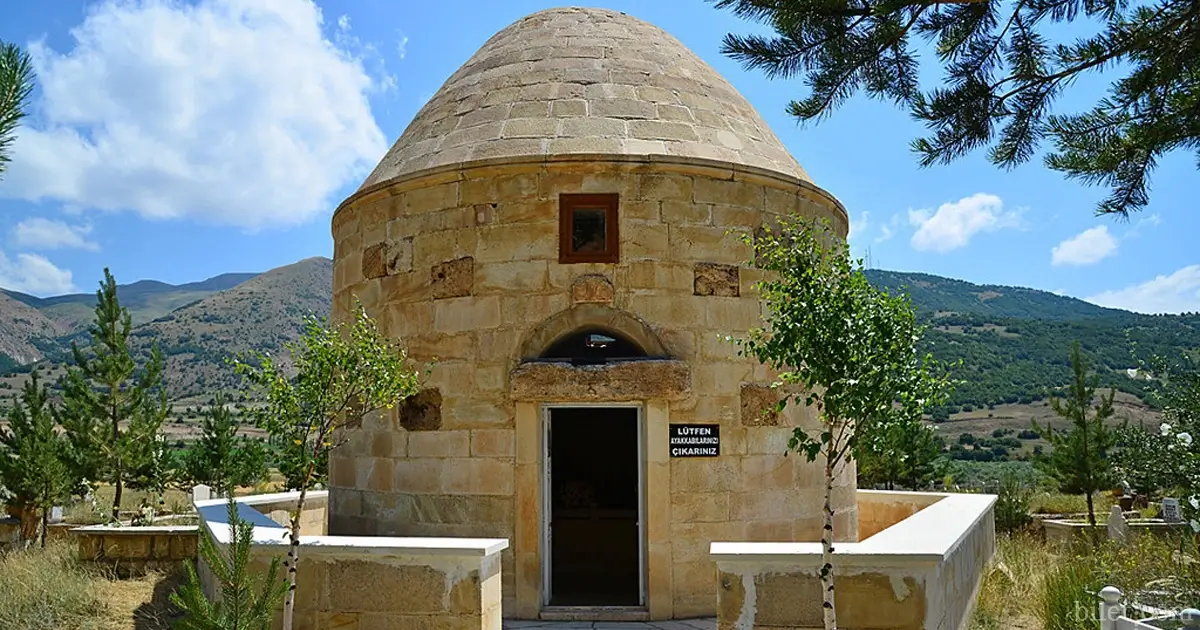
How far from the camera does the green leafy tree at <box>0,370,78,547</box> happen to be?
54.2 feet

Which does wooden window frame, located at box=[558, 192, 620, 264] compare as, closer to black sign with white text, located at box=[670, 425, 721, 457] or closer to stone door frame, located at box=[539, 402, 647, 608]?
stone door frame, located at box=[539, 402, 647, 608]

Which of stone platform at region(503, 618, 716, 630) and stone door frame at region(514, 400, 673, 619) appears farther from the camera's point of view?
stone door frame at region(514, 400, 673, 619)

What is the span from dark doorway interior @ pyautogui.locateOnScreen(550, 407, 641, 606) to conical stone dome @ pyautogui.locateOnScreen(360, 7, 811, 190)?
3596 mm

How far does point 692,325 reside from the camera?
26.7 feet

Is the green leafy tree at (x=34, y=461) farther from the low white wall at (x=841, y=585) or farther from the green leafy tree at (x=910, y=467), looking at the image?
the green leafy tree at (x=910, y=467)

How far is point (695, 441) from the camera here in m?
7.92

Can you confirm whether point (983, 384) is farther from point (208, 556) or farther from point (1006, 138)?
point (208, 556)

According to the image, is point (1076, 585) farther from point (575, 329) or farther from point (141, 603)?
point (141, 603)

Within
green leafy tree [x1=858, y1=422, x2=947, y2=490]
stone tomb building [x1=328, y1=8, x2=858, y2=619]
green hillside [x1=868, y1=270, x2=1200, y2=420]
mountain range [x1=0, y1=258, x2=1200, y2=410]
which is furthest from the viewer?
mountain range [x1=0, y1=258, x2=1200, y2=410]

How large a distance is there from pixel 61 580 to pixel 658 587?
5.65 metres

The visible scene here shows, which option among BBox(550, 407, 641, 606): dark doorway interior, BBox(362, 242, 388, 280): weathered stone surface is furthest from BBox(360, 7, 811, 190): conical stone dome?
BBox(550, 407, 641, 606): dark doorway interior

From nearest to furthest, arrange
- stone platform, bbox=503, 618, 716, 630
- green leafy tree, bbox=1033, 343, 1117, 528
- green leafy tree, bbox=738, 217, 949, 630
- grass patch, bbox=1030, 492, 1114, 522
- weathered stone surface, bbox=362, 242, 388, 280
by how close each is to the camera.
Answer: green leafy tree, bbox=738, 217, 949, 630 < stone platform, bbox=503, 618, 716, 630 < weathered stone surface, bbox=362, 242, 388, 280 < green leafy tree, bbox=1033, 343, 1117, 528 < grass patch, bbox=1030, 492, 1114, 522

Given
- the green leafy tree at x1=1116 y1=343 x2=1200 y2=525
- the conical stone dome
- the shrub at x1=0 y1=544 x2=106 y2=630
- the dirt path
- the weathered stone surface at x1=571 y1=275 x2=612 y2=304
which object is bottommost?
the dirt path

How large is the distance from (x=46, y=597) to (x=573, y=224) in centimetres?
577
